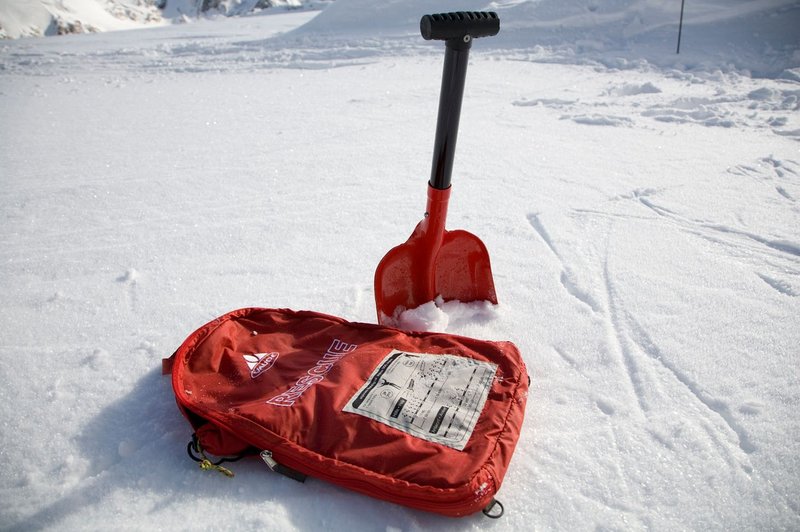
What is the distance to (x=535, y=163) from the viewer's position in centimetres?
317

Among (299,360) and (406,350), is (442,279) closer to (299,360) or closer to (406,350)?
(406,350)

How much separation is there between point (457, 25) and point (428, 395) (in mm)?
988

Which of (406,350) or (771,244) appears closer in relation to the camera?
(406,350)

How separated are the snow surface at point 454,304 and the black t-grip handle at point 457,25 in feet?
2.91

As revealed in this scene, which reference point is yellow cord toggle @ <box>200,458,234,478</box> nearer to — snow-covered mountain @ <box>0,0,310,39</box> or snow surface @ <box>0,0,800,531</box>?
snow surface @ <box>0,0,800,531</box>

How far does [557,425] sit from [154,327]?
1400 millimetres

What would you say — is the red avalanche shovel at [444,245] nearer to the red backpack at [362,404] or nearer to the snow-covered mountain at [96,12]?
the red backpack at [362,404]

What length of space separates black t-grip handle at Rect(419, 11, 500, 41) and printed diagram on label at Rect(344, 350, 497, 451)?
34.4 inches

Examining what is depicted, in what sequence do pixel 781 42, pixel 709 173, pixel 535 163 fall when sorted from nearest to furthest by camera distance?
pixel 709 173, pixel 535 163, pixel 781 42

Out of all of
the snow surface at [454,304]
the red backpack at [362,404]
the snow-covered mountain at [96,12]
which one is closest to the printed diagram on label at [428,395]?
the red backpack at [362,404]

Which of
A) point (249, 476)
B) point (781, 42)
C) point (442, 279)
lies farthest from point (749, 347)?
point (781, 42)

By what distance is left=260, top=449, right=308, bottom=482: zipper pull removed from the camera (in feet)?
3.69

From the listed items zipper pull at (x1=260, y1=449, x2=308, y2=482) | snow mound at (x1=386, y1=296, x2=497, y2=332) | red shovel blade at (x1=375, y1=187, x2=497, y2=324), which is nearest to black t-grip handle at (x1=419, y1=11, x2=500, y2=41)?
red shovel blade at (x1=375, y1=187, x2=497, y2=324)

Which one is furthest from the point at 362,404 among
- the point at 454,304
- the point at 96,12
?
the point at 96,12
